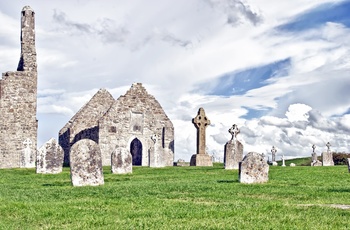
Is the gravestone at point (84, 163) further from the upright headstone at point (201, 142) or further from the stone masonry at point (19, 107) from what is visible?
the stone masonry at point (19, 107)

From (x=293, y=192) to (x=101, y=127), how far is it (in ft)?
126

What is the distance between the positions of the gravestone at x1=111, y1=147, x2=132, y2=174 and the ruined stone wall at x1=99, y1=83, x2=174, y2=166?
20.4 meters

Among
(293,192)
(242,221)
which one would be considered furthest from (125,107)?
(242,221)

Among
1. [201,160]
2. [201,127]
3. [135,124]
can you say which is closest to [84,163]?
[201,160]

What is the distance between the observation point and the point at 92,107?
5803cm

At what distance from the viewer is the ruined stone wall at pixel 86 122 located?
55562mm

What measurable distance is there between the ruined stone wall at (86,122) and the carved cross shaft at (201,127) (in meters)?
11.7

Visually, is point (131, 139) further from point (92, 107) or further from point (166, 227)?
point (166, 227)

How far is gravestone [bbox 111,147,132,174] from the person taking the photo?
3053 centimetres

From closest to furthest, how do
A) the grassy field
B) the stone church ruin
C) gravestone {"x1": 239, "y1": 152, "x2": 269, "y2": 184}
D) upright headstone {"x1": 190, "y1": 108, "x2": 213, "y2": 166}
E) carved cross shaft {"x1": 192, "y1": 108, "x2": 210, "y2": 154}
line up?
the grassy field
gravestone {"x1": 239, "y1": 152, "x2": 269, "y2": 184}
upright headstone {"x1": 190, "y1": 108, "x2": 213, "y2": 166}
carved cross shaft {"x1": 192, "y1": 108, "x2": 210, "y2": 154}
the stone church ruin

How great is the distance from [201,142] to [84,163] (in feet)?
87.0

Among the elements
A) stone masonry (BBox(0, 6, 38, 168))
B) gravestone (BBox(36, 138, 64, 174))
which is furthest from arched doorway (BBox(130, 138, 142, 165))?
gravestone (BBox(36, 138, 64, 174))

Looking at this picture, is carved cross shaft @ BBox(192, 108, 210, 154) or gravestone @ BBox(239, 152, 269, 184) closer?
gravestone @ BBox(239, 152, 269, 184)

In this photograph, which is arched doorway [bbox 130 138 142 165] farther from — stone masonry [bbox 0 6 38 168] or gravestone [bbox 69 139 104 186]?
gravestone [bbox 69 139 104 186]
